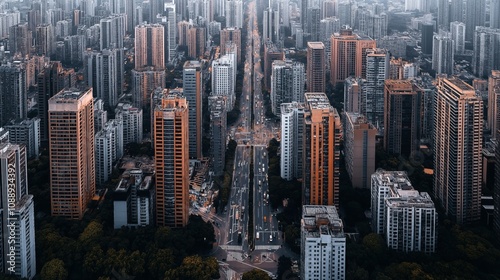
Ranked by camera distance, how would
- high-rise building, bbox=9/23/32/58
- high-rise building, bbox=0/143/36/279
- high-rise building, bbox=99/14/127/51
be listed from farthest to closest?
high-rise building, bbox=99/14/127/51, high-rise building, bbox=9/23/32/58, high-rise building, bbox=0/143/36/279

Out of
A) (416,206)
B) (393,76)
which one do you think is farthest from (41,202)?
(393,76)

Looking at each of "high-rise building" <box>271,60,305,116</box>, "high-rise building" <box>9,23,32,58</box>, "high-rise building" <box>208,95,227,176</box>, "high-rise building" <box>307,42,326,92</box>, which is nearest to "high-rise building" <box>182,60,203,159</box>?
"high-rise building" <box>208,95,227,176</box>

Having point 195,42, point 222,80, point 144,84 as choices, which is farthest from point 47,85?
Result: point 195,42

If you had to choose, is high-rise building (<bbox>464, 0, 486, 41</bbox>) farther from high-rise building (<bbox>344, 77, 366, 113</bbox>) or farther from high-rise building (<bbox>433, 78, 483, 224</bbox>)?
high-rise building (<bbox>433, 78, 483, 224</bbox>)

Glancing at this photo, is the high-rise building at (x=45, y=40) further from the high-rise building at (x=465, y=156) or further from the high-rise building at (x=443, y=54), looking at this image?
the high-rise building at (x=465, y=156)

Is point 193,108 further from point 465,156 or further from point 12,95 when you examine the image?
point 465,156

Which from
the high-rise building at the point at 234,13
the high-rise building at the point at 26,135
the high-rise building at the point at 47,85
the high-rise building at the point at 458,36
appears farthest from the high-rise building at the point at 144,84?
the high-rise building at the point at 458,36

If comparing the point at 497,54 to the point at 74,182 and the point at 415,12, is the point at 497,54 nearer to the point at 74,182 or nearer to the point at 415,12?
the point at 415,12
